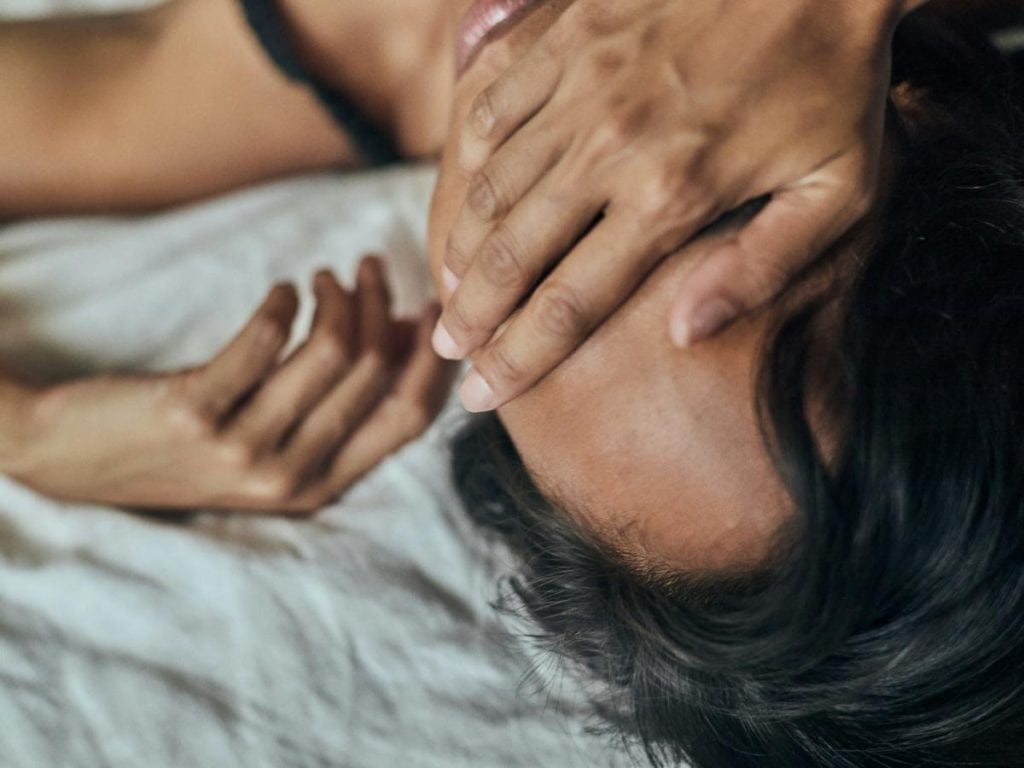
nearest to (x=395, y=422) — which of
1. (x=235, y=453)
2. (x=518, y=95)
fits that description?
(x=235, y=453)

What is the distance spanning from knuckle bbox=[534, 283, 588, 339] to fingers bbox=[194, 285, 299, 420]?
0.35 metres

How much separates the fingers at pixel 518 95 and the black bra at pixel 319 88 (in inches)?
18.0

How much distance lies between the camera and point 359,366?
0.82 m

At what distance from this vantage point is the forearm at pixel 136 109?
930mm

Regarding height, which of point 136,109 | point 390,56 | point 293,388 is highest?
point 136,109

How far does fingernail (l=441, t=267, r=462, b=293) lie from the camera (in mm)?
559

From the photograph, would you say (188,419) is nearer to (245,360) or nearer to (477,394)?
(245,360)

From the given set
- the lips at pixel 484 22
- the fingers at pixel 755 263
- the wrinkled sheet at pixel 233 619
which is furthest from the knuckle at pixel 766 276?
the wrinkled sheet at pixel 233 619

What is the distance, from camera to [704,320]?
0.49 m

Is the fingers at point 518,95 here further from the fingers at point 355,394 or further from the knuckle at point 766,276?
the fingers at point 355,394

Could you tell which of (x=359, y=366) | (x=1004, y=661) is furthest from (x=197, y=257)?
(x=1004, y=661)

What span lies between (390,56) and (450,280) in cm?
51

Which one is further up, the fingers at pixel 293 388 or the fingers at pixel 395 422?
the fingers at pixel 293 388

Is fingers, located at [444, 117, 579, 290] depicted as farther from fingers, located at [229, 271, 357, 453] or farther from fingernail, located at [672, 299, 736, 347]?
fingers, located at [229, 271, 357, 453]
